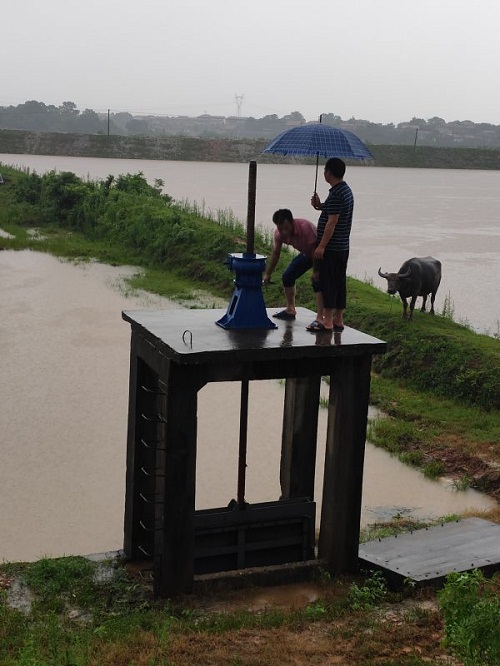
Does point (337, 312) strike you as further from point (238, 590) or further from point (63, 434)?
point (63, 434)

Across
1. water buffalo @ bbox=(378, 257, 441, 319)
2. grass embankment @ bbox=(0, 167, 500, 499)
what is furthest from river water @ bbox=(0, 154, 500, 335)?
grass embankment @ bbox=(0, 167, 500, 499)

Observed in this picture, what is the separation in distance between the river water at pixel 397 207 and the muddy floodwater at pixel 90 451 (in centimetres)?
407

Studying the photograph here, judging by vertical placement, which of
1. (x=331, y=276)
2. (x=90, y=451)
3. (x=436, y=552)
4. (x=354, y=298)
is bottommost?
(x=90, y=451)

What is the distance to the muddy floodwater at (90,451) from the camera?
6.78 meters

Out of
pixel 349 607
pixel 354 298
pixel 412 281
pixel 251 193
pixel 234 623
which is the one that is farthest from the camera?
pixel 354 298

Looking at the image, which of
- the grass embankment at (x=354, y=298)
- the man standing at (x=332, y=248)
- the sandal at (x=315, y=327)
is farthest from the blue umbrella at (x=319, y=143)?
the grass embankment at (x=354, y=298)

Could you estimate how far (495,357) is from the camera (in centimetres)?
997

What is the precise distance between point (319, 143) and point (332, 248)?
64cm

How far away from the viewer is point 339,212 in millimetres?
5316

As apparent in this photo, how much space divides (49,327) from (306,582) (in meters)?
8.09

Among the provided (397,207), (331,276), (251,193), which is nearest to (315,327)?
(331,276)

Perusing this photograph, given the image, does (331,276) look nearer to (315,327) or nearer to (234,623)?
(315,327)

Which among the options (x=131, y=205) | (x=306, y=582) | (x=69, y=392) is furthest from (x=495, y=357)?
(x=131, y=205)

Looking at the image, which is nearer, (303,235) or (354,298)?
(303,235)
